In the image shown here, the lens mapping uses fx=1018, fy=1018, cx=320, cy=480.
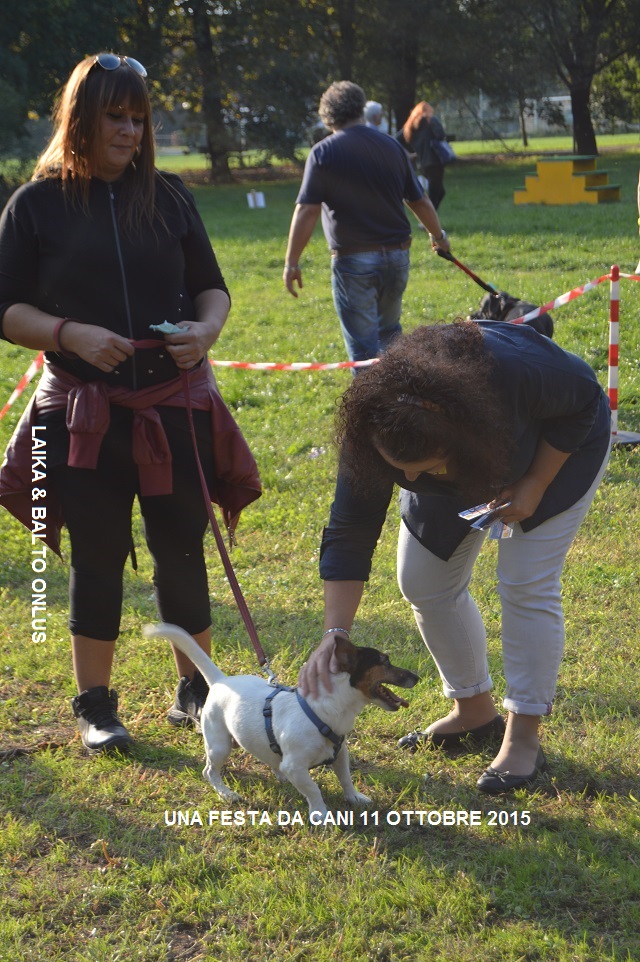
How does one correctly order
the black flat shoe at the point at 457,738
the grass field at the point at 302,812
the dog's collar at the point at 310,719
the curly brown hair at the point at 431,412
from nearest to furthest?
the curly brown hair at the point at 431,412
the grass field at the point at 302,812
the dog's collar at the point at 310,719
the black flat shoe at the point at 457,738

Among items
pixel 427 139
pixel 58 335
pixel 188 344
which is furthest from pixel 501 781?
pixel 427 139

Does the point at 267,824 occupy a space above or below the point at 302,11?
below

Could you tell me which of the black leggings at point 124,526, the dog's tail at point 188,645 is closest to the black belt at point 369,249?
the black leggings at point 124,526

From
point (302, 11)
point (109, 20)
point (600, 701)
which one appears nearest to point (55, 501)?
point (600, 701)

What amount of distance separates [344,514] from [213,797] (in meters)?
0.99

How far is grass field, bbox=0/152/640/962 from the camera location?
2449 millimetres

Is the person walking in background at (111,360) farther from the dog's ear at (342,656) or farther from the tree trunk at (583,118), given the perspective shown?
the tree trunk at (583,118)

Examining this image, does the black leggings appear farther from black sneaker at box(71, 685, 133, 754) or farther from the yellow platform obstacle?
the yellow platform obstacle

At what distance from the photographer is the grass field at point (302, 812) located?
8.04ft

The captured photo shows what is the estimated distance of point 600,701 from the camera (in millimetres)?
3461

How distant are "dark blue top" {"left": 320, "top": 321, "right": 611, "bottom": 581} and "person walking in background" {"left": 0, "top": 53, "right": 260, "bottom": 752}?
0.66 metres

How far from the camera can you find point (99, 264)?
2893 millimetres

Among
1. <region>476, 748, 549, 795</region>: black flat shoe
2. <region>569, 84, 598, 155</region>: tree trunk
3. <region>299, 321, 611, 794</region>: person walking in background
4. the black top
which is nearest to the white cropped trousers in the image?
<region>299, 321, 611, 794</region>: person walking in background

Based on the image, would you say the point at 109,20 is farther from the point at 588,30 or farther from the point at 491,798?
the point at 491,798
